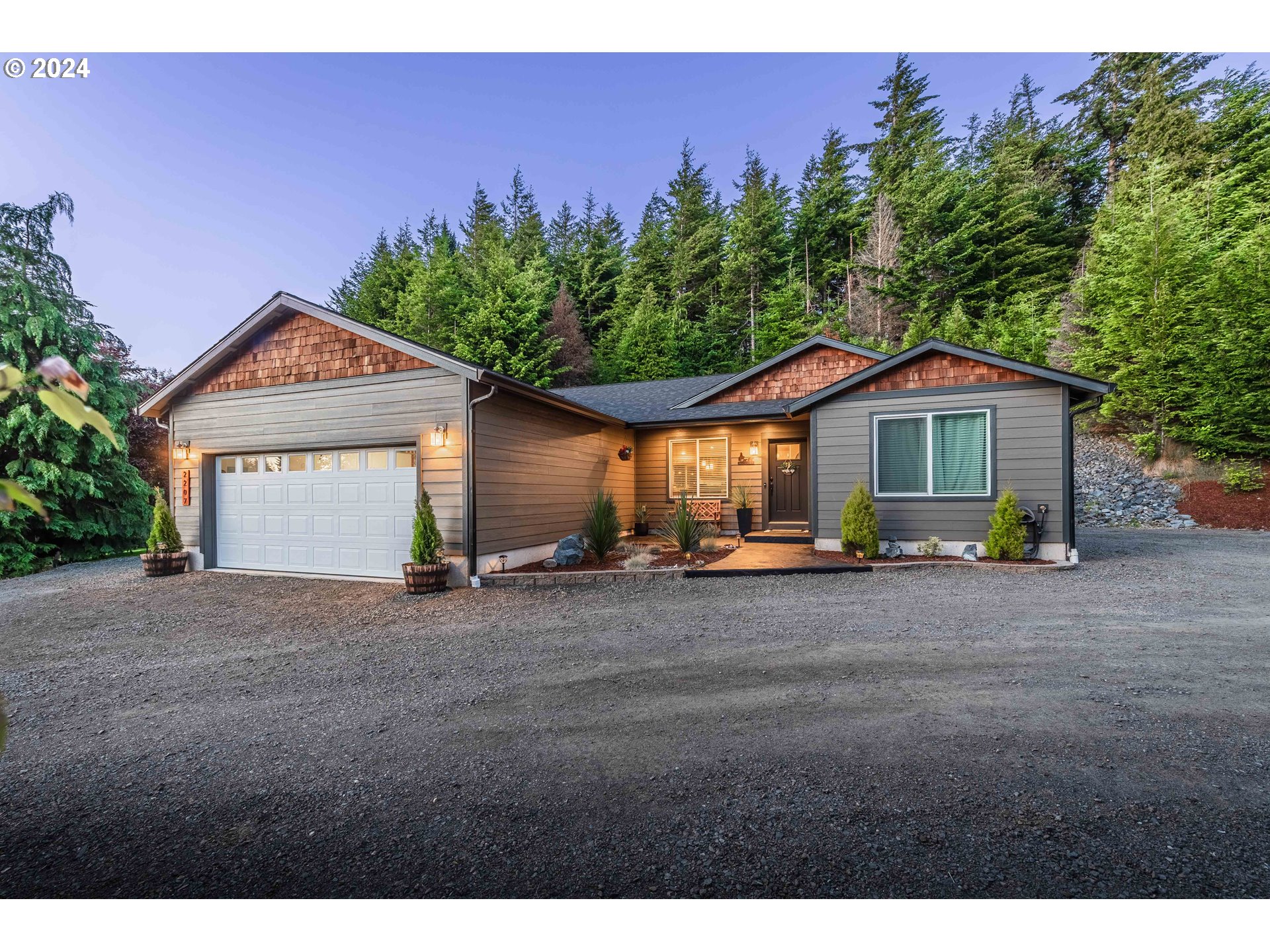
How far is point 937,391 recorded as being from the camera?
7.88 m

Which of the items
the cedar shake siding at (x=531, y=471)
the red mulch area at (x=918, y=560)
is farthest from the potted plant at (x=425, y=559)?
the red mulch area at (x=918, y=560)

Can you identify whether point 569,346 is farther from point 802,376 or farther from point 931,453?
point 931,453

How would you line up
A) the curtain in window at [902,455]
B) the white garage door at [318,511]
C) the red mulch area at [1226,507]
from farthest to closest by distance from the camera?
the red mulch area at [1226,507]
the curtain in window at [902,455]
the white garage door at [318,511]

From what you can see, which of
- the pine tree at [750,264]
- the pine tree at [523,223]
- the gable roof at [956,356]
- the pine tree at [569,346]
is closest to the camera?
the gable roof at [956,356]

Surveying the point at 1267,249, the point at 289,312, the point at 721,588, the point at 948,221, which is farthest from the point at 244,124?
the point at 948,221

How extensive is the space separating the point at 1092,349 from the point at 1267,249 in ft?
12.1

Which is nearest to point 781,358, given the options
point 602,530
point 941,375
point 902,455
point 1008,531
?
point 941,375

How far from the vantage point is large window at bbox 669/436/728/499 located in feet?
35.7

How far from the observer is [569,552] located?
7.68m

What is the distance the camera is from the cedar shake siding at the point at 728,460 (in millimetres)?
10547

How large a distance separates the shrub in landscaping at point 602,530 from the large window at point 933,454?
4.09 metres

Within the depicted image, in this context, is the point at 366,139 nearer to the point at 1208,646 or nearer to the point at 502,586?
the point at 502,586

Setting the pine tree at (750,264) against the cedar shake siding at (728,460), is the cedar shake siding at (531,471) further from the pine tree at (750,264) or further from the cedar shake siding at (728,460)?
the pine tree at (750,264)

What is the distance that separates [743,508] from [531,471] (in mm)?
4414
